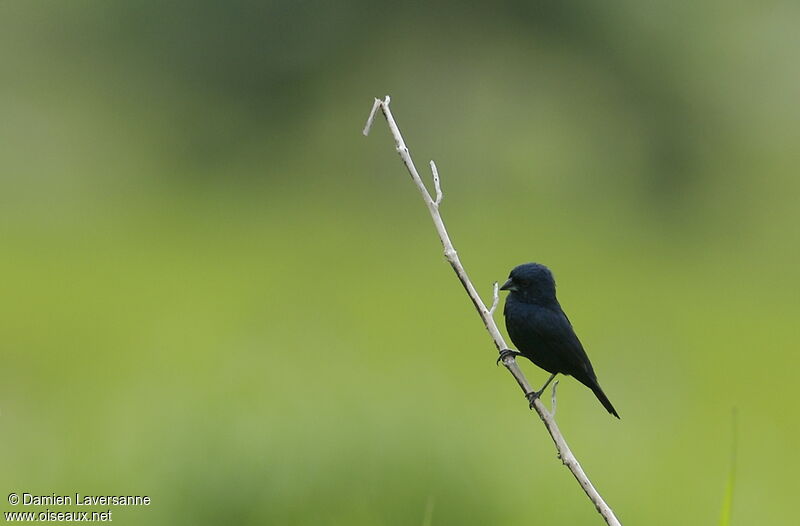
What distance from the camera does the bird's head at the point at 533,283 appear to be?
2391 millimetres

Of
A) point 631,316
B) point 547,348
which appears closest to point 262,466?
point 547,348

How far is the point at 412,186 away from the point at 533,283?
1045 cm

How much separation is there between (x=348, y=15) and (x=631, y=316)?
5.37 meters

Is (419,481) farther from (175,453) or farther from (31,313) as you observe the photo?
(31,313)

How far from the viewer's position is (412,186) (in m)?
12.8

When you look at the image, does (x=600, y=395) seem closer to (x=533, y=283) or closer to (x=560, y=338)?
(x=560, y=338)

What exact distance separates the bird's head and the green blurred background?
335 cm

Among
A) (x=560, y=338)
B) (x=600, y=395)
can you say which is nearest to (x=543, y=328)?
(x=560, y=338)

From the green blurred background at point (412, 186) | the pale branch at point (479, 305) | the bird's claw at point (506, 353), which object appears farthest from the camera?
the green blurred background at point (412, 186)

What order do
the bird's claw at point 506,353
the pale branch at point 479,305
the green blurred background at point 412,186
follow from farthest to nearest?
the green blurred background at point 412,186 < the bird's claw at point 506,353 < the pale branch at point 479,305

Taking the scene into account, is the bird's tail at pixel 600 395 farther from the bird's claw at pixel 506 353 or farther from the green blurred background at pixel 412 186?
the green blurred background at pixel 412 186

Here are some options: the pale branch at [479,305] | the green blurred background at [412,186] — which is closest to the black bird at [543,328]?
the pale branch at [479,305]

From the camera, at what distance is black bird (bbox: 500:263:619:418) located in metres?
2.37

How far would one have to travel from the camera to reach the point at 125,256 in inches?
468
